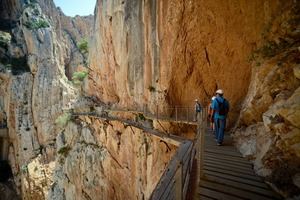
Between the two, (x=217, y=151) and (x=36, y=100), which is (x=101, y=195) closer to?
(x=217, y=151)

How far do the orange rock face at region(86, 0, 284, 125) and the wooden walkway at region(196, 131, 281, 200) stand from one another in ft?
15.1

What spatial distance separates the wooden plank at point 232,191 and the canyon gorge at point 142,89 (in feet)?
1.20

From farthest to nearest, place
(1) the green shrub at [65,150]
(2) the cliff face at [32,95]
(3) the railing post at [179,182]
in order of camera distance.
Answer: (2) the cliff face at [32,95] < (1) the green shrub at [65,150] < (3) the railing post at [179,182]

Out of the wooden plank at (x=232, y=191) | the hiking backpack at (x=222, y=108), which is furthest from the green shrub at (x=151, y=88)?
the wooden plank at (x=232, y=191)

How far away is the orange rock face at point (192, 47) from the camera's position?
9133 mm

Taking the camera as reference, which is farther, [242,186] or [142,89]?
[142,89]

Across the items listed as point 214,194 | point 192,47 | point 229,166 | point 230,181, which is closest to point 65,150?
point 192,47

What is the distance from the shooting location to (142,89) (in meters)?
16.1

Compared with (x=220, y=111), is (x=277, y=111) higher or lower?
higher

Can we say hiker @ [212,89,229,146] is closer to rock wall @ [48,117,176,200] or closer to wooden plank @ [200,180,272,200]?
wooden plank @ [200,180,272,200]

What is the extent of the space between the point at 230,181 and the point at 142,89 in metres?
12.9

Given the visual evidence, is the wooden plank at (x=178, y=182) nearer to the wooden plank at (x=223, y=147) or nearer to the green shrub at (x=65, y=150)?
the wooden plank at (x=223, y=147)

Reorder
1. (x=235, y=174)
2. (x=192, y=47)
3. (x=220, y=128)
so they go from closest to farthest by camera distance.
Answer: (x=235, y=174), (x=220, y=128), (x=192, y=47)

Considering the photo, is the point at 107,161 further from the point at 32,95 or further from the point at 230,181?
the point at 32,95
